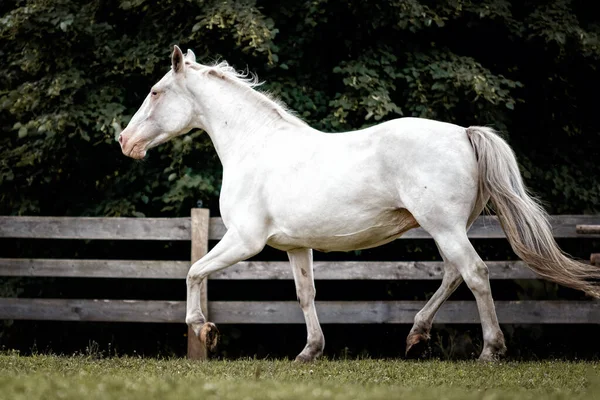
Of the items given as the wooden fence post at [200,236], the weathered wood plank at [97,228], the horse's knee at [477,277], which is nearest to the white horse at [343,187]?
the horse's knee at [477,277]

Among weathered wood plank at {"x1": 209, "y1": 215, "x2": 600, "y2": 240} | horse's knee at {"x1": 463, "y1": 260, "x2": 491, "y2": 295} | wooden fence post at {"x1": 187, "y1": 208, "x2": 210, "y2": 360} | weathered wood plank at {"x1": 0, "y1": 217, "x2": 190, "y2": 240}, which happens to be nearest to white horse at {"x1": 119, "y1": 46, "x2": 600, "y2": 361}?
horse's knee at {"x1": 463, "y1": 260, "x2": 491, "y2": 295}

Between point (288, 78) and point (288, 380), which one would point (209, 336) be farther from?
point (288, 78)

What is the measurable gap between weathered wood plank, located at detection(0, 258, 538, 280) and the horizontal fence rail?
0.94ft

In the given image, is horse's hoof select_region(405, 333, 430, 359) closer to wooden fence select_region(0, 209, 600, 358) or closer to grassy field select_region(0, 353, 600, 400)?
grassy field select_region(0, 353, 600, 400)

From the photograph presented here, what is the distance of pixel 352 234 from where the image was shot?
603 cm

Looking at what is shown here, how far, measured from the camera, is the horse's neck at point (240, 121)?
6.68 meters

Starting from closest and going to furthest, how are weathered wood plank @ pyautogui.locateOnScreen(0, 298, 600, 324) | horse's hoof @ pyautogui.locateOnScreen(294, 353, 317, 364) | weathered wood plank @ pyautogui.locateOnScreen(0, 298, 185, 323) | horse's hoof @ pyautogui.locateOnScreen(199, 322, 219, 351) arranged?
horse's hoof @ pyautogui.locateOnScreen(199, 322, 219, 351), horse's hoof @ pyautogui.locateOnScreen(294, 353, 317, 364), weathered wood plank @ pyautogui.locateOnScreen(0, 298, 600, 324), weathered wood plank @ pyautogui.locateOnScreen(0, 298, 185, 323)

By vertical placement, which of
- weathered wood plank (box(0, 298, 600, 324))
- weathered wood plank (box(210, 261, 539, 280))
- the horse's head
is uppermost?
the horse's head

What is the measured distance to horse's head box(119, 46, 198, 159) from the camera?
6.89 metres

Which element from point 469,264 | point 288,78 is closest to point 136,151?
point 288,78

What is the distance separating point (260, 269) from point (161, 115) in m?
2.03

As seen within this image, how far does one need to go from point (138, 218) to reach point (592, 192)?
16.5 feet

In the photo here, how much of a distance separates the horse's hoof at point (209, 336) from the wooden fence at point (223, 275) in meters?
1.85

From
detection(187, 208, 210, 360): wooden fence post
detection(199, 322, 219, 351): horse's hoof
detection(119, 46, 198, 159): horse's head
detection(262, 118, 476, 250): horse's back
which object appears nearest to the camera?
detection(262, 118, 476, 250): horse's back
